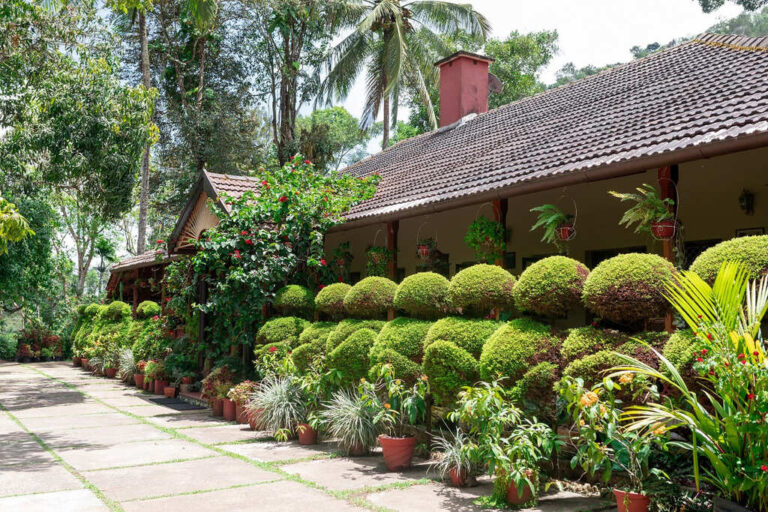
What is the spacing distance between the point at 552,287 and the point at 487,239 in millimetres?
2824

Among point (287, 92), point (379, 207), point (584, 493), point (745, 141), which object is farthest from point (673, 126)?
point (287, 92)

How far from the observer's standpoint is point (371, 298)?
817cm

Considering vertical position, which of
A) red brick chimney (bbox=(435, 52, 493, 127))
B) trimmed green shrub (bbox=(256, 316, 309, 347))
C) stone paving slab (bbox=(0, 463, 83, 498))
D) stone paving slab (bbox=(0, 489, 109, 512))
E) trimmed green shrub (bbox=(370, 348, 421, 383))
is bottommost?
stone paving slab (bbox=(0, 463, 83, 498))

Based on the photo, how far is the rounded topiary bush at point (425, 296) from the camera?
7.15 metres

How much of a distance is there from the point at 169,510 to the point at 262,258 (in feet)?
18.4

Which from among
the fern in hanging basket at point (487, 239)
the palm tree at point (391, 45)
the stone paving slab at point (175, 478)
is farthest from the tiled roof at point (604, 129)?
the palm tree at point (391, 45)

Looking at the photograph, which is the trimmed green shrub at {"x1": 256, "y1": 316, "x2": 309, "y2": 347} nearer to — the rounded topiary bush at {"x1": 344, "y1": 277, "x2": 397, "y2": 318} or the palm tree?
the rounded topiary bush at {"x1": 344, "y1": 277, "x2": 397, "y2": 318}

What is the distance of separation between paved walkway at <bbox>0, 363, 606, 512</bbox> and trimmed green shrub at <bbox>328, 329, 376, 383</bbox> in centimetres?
99

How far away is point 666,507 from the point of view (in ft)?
14.6

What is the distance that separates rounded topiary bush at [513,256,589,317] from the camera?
18.4ft

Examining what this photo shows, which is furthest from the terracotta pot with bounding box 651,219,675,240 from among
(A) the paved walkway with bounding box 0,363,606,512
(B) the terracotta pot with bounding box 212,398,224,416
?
(B) the terracotta pot with bounding box 212,398,224,416

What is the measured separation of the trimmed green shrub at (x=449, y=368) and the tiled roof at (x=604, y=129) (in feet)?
7.42

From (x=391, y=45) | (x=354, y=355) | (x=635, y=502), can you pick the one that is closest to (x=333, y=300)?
(x=354, y=355)

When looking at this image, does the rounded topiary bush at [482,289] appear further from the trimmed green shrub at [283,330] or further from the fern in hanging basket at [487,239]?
the trimmed green shrub at [283,330]
